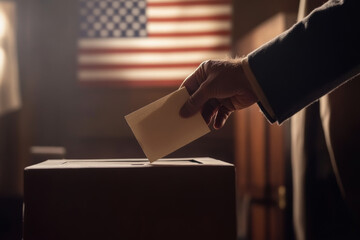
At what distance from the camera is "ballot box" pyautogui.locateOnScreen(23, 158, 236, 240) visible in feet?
2.29

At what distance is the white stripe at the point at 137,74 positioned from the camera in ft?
10.9

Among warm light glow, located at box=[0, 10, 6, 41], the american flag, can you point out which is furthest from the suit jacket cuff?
warm light glow, located at box=[0, 10, 6, 41]

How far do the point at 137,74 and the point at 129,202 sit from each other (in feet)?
9.08

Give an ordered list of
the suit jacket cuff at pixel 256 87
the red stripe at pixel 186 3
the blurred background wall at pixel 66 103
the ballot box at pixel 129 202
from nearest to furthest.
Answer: the ballot box at pixel 129 202 < the suit jacket cuff at pixel 256 87 < the red stripe at pixel 186 3 < the blurred background wall at pixel 66 103

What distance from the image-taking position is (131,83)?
3449 millimetres

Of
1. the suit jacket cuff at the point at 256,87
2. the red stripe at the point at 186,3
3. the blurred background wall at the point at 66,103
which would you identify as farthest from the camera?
the blurred background wall at the point at 66,103

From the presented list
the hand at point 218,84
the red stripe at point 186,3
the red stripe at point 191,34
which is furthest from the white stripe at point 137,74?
the hand at point 218,84

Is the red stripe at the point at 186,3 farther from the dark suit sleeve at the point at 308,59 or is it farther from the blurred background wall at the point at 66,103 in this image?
the dark suit sleeve at the point at 308,59

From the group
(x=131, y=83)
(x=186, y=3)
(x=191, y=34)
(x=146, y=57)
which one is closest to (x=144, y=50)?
(x=146, y=57)

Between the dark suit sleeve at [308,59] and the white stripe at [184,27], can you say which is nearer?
the dark suit sleeve at [308,59]

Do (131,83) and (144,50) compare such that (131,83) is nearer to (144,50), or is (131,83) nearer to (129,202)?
(144,50)

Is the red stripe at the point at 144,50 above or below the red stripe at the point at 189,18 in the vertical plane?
below

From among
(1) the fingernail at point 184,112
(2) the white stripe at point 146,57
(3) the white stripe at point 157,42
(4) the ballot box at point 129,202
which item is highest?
(3) the white stripe at point 157,42

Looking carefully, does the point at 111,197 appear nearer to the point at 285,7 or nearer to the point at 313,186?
the point at 313,186
